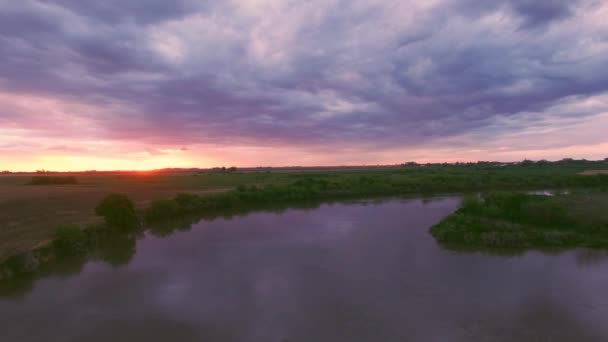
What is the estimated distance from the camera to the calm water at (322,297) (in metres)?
9.59

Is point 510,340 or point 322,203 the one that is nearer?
point 510,340

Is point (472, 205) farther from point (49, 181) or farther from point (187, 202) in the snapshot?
point (49, 181)

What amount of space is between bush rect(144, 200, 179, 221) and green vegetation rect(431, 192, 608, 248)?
21.5 metres

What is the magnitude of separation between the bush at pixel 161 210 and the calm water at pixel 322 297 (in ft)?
28.6

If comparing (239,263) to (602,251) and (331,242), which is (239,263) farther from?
(602,251)

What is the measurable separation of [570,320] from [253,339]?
379 inches

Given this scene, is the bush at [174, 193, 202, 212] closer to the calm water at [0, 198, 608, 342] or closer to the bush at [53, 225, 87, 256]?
the calm water at [0, 198, 608, 342]

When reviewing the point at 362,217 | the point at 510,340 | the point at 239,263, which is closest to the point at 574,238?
the point at 510,340

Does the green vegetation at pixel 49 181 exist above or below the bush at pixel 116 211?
above

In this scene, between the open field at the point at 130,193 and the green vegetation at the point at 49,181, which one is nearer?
the open field at the point at 130,193

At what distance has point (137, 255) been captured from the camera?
717 inches

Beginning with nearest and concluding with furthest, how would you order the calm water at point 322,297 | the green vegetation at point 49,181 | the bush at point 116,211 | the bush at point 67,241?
the calm water at point 322,297 < the bush at point 67,241 < the bush at point 116,211 < the green vegetation at point 49,181

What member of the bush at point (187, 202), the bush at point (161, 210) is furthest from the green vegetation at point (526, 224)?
the bush at point (187, 202)

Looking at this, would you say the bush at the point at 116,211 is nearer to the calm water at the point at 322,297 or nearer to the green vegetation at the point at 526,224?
the calm water at the point at 322,297
